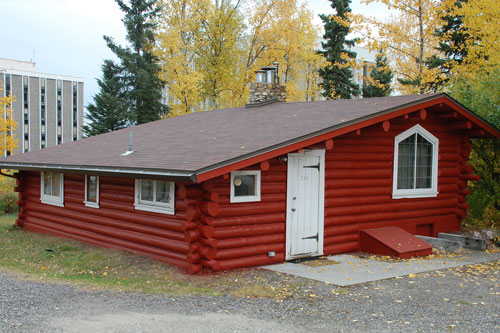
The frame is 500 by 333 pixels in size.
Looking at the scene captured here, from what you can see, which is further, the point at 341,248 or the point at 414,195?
the point at 414,195

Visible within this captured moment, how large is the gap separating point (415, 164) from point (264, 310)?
731 centimetres

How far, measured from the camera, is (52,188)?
1517 centimetres

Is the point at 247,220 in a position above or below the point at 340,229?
above

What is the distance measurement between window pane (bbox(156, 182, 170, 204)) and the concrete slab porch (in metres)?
2.40

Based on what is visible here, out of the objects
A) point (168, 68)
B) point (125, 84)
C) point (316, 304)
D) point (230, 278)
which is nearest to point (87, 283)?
point (230, 278)

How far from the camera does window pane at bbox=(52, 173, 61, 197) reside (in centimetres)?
1472

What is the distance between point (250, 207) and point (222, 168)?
1609 millimetres

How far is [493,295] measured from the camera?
8.04 meters

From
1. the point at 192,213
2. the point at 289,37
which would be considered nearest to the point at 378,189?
the point at 192,213

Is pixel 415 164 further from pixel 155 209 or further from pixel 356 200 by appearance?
pixel 155 209

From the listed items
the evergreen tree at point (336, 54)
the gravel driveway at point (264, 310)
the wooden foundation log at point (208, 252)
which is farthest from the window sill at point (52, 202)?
the evergreen tree at point (336, 54)

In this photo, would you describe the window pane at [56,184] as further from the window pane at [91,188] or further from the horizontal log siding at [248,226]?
the horizontal log siding at [248,226]

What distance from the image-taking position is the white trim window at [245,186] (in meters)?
9.68

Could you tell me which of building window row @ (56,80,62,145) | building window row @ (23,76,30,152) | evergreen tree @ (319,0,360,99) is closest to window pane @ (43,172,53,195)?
evergreen tree @ (319,0,360,99)
